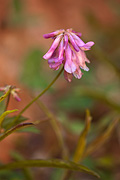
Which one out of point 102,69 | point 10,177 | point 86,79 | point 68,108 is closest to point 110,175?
point 10,177

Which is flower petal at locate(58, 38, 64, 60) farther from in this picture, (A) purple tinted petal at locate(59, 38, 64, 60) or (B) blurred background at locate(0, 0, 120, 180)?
(B) blurred background at locate(0, 0, 120, 180)

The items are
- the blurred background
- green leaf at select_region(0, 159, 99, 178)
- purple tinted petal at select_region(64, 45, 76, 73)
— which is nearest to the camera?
purple tinted petal at select_region(64, 45, 76, 73)

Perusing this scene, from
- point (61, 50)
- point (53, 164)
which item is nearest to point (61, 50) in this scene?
point (61, 50)

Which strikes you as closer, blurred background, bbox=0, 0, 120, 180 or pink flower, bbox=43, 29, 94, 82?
pink flower, bbox=43, 29, 94, 82

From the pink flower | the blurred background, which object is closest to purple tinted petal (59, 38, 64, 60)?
the pink flower

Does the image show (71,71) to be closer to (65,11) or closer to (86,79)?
(86,79)

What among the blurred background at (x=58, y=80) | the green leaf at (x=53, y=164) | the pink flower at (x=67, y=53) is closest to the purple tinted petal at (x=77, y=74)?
the pink flower at (x=67, y=53)
